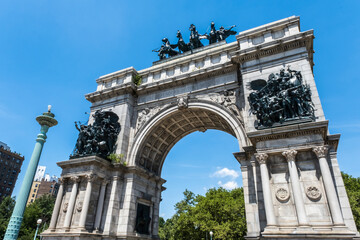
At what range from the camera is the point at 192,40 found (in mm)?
24391

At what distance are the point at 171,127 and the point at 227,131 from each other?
502 centimetres

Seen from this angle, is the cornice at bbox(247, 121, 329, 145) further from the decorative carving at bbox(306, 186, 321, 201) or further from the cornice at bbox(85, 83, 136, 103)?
the cornice at bbox(85, 83, 136, 103)

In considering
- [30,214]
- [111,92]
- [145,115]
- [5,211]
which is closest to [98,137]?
[145,115]

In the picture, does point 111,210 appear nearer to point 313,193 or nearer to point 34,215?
point 313,193

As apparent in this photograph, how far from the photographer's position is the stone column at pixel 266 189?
1155 centimetres

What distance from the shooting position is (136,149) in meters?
19.4

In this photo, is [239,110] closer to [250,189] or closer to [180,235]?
[250,189]

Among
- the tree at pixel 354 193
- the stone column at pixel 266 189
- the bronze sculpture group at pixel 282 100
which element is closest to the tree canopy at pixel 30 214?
the stone column at pixel 266 189

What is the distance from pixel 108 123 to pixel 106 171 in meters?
3.96

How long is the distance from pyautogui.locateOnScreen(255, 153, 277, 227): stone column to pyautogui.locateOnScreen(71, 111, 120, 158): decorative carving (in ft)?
37.7

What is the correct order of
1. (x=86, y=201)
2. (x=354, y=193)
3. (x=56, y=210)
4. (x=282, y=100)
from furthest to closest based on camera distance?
(x=354, y=193) < (x=56, y=210) < (x=86, y=201) < (x=282, y=100)

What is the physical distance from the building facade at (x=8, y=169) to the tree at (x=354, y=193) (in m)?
84.0

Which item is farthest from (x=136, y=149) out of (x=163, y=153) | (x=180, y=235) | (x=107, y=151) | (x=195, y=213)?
(x=180, y=235)

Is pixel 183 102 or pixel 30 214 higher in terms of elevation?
pixel 183 102
